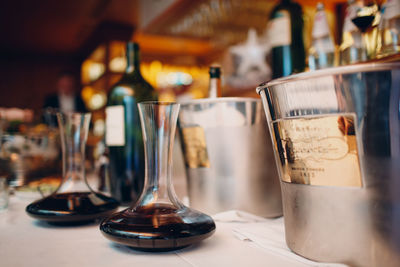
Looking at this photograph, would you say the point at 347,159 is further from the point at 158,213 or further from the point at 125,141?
the point at 125,141

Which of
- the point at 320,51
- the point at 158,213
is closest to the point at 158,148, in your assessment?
the point at 158,213

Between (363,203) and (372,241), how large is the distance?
0.04 metres

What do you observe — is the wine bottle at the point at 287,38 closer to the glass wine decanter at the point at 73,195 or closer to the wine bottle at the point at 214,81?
the wine bottle at the point at 214,81

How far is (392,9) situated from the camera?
0.59 meters

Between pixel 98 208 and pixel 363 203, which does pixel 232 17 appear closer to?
pixel 98 208

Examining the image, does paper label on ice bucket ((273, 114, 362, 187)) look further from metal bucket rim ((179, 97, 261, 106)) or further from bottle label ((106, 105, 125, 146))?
bottle label ((106, 105, 125, 146))

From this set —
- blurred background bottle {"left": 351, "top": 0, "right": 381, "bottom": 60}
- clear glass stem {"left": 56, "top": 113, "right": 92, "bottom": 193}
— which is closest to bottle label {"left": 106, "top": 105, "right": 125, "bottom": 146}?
clear glass stem {"left": 56, "top": 113, "right": 92, "bottom": 193}

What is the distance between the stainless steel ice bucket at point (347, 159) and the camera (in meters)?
0.29

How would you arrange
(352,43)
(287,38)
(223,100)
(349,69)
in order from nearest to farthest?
(349,69), (223,100), (352,43), (287,38)

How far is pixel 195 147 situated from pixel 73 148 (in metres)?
0.22

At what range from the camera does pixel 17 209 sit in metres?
0.69

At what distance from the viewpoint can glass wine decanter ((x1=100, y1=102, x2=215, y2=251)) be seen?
0.39m

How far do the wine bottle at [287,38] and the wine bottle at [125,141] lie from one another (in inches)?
13.2

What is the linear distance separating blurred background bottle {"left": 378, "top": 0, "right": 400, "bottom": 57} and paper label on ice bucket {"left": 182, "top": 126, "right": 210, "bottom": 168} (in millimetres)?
347
